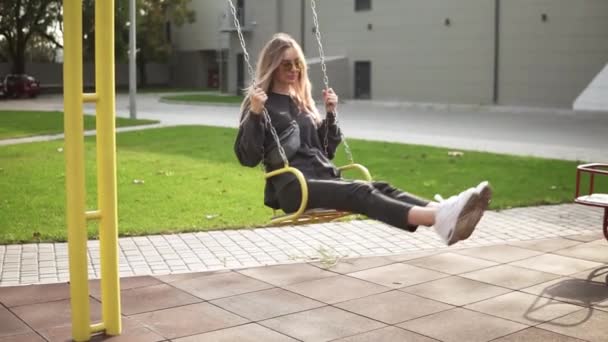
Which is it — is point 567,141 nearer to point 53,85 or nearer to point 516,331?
point 516,331

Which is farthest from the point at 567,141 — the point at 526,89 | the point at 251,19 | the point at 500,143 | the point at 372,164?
the point at 251,19

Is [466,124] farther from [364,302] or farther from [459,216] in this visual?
[459,216]

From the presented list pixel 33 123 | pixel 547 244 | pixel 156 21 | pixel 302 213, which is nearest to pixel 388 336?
pixel 302 213

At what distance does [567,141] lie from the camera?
1717 cm

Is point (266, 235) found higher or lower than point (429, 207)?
lower

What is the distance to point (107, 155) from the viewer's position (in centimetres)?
485

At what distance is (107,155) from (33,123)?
1799cm

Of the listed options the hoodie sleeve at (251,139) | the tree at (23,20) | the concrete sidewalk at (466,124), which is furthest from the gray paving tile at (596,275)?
the tree at (23,20)

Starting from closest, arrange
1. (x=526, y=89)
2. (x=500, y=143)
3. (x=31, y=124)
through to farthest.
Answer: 1. (x=500, y=143)
2. (x=31, y=124)
3. (x=526, y=89)

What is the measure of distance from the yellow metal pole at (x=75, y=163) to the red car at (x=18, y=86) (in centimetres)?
3508

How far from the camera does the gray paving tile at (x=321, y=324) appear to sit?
4.82 metres

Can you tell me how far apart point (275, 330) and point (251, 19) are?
3614cm

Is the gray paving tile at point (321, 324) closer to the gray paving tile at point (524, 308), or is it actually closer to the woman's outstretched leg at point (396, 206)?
the woman's outstretched leg at point (396, 206)

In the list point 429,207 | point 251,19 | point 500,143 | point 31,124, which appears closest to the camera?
point 429,207
